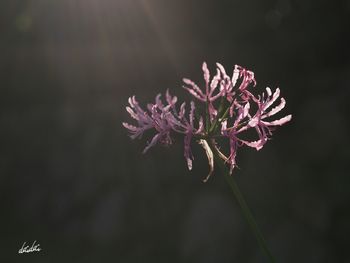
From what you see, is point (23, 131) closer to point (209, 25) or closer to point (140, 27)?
point (140, 27)

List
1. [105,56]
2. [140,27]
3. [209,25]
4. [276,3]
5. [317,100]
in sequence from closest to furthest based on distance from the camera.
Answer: [317,100]
[276,3]
[209,25]
[140,27]
[105,56]

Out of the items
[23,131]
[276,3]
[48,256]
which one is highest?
[23,131]

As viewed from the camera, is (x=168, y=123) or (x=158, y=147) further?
(x=158, y=147)

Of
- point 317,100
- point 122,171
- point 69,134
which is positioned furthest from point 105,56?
point 317,100

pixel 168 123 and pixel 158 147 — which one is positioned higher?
pixel 158 147

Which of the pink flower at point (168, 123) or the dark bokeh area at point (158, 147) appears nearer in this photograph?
the pink flower at point (168, 123)

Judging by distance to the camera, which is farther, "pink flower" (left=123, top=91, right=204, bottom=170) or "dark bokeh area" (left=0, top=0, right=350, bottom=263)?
"dark bokeh area" (left=0, top=0, right=350, bottom=263)

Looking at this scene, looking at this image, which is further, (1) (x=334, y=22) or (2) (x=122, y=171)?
(2) (x=122, y=171)

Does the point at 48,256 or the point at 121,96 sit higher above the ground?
the point at 121,96
